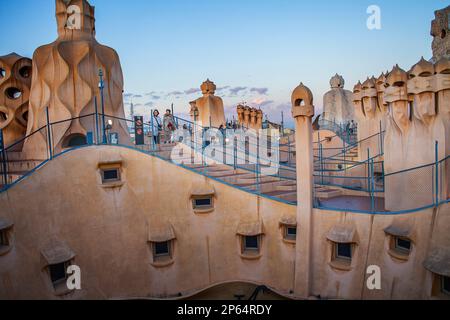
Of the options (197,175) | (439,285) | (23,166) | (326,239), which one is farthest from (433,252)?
(23,166)

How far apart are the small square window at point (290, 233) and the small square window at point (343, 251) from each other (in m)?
1.36

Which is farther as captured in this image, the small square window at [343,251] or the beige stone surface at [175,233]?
the small square window at [343,251]

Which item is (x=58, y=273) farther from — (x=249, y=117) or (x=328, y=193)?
(x=249, y=117)

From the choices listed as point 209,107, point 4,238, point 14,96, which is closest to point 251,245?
point 4,238

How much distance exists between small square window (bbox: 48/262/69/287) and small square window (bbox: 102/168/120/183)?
2.93 metres

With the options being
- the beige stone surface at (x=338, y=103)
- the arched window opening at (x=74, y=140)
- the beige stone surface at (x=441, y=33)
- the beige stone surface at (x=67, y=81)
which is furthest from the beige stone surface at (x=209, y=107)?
the beige stone surface at (x=338, y=103)

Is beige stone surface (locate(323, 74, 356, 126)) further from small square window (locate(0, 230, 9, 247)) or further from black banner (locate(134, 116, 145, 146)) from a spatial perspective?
small square window (locate(0, 230, 9, 247))

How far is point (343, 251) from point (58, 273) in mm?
8971

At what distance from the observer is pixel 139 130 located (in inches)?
517

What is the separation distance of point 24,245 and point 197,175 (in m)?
5.65

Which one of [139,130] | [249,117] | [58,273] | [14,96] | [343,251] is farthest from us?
[249,117]

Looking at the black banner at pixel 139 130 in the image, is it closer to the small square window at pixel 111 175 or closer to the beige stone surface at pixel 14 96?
the small square window at pixel 111 175

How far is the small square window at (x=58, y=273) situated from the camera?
9555 millimetres
